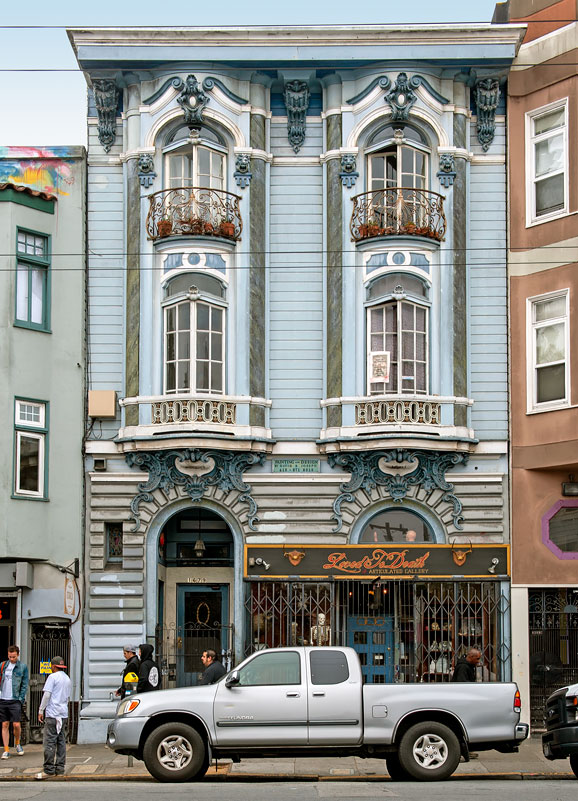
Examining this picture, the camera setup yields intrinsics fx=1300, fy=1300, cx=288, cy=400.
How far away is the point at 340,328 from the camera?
25.9 metres

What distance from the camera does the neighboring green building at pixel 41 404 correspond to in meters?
25.2

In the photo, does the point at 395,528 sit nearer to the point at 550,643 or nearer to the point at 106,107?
the point at 550,643

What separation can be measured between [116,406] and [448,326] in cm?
683

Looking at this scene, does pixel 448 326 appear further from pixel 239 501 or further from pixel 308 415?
pixel 239 501

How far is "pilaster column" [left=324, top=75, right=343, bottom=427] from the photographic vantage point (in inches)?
1018

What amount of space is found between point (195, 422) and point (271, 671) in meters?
7.90

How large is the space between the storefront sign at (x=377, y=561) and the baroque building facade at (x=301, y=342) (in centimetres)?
4

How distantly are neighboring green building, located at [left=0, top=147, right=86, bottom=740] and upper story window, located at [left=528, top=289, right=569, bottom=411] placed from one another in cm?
906

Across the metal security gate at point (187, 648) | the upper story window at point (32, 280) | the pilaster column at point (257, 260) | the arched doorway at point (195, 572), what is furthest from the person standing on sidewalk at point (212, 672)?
the upper story window at point (32, 280)

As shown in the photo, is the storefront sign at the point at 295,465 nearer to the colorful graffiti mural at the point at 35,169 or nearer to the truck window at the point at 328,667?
the colorful graffiti mural at the point at 35,169

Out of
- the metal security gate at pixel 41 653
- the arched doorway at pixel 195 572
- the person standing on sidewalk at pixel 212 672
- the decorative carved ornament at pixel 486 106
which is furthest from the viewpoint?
the arched doorway at pixel 195 572

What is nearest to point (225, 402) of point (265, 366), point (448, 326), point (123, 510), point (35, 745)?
point (265, 366)

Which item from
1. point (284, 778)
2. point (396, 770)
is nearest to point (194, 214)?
point (284, 778)

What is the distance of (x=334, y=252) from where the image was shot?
2620cm
